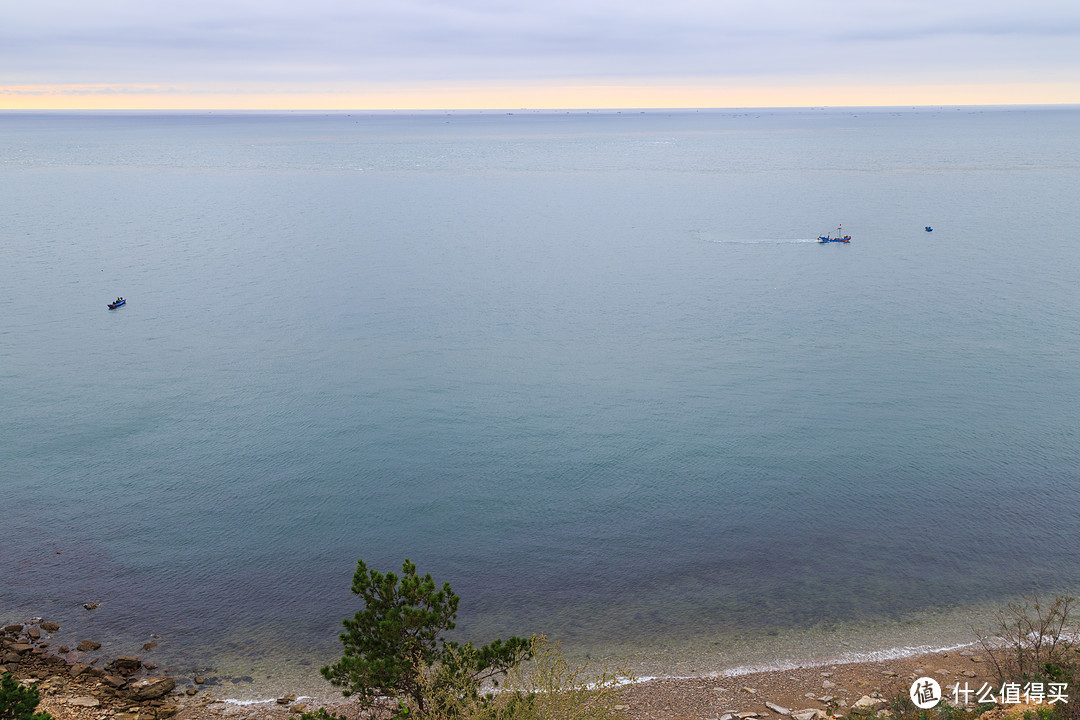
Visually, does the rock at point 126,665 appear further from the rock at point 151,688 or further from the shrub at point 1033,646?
the shrub at point 1033,646

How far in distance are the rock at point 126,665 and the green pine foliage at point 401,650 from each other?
10114 millimetres

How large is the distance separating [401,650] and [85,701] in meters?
10.4

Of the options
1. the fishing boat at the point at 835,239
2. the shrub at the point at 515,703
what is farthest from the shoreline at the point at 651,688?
the fishing boat at the point at 835,239

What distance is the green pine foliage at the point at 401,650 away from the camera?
55.8ft

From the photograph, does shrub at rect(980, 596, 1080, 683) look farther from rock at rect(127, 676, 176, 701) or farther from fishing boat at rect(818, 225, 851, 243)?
fishing boat at rect(818, 225, 851, 243)

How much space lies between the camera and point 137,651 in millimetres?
25141

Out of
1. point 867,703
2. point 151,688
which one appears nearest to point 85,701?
point 151,688

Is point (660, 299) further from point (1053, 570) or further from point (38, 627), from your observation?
point (38, 627)

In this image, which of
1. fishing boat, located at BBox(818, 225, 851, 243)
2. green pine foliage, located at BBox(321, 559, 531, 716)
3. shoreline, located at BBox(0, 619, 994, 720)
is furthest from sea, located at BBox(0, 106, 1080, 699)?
green pine foliage, located at BBox(321, 559, 531, 716)

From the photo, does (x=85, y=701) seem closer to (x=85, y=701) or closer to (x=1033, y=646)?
(x=85, y=701)

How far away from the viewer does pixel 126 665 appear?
23.8m

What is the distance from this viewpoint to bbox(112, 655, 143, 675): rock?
77.8 ft

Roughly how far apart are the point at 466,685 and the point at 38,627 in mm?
17329

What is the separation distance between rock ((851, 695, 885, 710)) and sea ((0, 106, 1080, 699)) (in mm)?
3021
